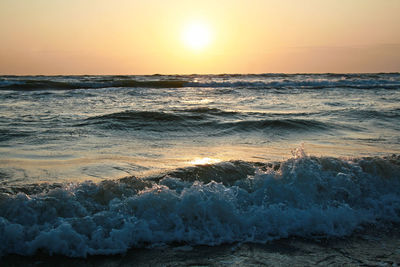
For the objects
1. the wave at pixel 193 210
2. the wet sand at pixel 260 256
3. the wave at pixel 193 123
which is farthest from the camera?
the wave at pixel 193 123

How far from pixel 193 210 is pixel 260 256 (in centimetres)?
74

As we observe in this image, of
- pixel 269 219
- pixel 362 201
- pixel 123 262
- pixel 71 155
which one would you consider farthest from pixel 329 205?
pixel 71 155

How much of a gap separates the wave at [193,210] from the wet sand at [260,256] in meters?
0.09

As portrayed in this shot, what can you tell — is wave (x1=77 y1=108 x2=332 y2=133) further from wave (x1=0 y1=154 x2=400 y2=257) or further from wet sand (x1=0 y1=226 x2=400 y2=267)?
wet sand (x1=0 y1=226 x2=400 y2=267)

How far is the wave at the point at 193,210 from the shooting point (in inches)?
109

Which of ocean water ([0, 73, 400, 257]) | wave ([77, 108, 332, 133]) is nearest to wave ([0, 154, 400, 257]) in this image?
ocean water ([0, 73, 400, 257])

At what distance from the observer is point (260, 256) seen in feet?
8.72

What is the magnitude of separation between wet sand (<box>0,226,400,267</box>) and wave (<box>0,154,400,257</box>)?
90 millimetres

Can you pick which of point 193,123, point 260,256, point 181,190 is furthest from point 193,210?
point 193,123

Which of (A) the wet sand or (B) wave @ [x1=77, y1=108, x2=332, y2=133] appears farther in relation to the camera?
(B) wave @ [x1=77, y1=108, x2=332, y2=133]

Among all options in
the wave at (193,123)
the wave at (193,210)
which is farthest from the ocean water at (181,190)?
the wave at (193,123)

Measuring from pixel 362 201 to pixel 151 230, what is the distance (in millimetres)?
2185

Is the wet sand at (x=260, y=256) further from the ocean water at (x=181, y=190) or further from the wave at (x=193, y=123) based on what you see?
the wave at (x=193, y=123)

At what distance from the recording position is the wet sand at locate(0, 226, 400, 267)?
2553 mm
